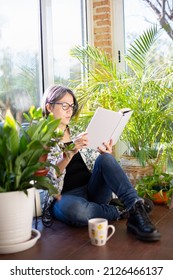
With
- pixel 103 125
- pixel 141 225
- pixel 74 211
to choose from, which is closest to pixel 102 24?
pixel 103 125

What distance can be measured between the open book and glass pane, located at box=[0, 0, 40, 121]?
854 millimetres

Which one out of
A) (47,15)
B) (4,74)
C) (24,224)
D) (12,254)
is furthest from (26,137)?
(47,15)

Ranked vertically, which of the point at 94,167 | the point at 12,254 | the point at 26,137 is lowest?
the point at 12,254

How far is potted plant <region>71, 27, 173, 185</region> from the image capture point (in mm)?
2939

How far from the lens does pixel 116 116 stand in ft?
7.31

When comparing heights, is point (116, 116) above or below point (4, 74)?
below

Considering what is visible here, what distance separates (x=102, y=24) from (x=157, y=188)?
1.91 metres

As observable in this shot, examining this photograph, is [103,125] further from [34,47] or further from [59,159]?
[34,47]

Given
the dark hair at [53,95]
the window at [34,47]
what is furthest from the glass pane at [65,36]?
the dark hair at [53,95]

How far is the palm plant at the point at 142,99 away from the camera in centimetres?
294

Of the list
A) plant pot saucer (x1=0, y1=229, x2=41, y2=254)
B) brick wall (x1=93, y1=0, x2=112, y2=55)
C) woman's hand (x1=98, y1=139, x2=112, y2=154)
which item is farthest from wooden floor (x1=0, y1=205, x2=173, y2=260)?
brick wall (x1=93, y1=0, x2=112, y2=55)

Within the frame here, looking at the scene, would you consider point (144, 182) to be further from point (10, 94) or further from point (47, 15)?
point (47, 15)

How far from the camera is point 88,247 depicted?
1925 millimetres

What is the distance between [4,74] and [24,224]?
1358 millimetres
